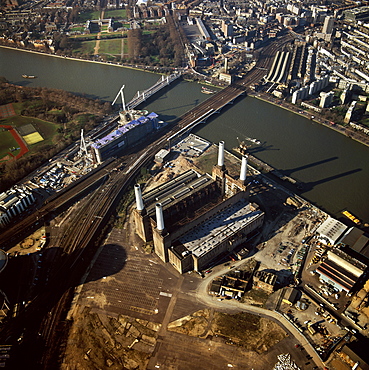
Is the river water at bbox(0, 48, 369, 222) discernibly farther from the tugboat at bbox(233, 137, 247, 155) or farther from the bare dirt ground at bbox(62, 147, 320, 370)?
the bare dirt ground at bbox(62, 147, 320, 370)

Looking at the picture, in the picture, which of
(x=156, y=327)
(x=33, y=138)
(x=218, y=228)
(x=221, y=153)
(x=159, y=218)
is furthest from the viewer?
(x=33, y=138)

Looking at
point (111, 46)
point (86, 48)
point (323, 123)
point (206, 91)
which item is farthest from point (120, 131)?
point (86, 48)

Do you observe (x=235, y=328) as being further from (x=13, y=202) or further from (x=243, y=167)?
(x=13, y=202)

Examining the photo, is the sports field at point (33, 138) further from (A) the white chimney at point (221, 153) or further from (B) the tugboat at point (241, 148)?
(B) the tugboat at point (241, 148)

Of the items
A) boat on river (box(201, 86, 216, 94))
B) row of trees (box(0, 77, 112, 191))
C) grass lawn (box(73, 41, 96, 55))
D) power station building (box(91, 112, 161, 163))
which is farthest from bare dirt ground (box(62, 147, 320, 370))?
grass lawn (box(73, 41, 96, 55))

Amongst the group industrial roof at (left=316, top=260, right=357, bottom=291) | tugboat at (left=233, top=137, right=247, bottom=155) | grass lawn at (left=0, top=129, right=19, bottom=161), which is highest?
tugboat at (left=233, top=137, right=247, bottom=155)

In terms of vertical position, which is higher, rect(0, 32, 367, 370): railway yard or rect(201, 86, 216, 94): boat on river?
rect(201, 86, 216, 94): boat on river
